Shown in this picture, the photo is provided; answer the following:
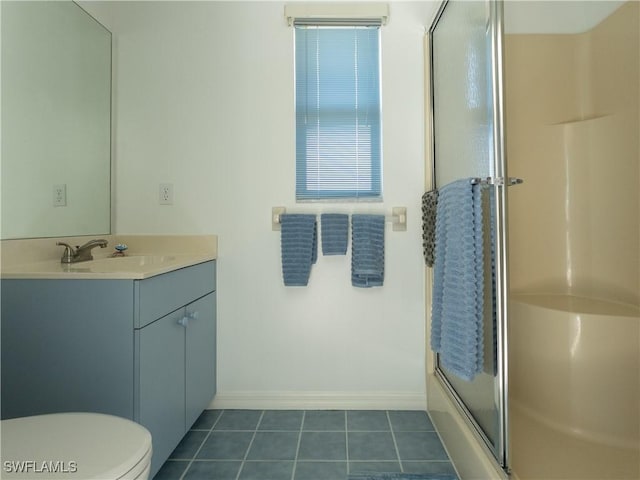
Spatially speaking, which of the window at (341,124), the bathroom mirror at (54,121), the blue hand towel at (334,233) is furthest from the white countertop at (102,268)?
the window at (341,124)

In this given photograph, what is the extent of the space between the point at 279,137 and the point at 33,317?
129cm

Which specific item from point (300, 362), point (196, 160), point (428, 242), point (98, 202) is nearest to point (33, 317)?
point (98, 202)

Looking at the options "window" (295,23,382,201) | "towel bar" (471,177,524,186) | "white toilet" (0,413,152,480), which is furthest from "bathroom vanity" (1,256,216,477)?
"towel bar" (471,177,524,186)

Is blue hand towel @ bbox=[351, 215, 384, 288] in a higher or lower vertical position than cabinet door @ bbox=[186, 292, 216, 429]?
higher

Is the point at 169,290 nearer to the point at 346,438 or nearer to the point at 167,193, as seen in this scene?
the point at 167,193

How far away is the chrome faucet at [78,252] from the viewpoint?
1.45 metres

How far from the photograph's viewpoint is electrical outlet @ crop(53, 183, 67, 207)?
1.48 m

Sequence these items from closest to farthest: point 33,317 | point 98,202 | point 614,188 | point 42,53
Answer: point 33,317 < point 42,53 < point 614,188 < point 98,202

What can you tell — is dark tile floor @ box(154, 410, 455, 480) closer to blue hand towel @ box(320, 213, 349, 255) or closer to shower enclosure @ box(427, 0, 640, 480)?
shower enclosure @ box(427, 0, 640, 480)

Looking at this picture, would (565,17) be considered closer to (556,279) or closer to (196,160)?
(556,279)

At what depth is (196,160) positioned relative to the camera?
183cm

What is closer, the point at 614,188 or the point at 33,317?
the point at 33,317

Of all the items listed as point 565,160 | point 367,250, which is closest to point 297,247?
point 367,250

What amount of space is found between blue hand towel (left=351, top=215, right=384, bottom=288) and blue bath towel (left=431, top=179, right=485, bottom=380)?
1.63 feet
